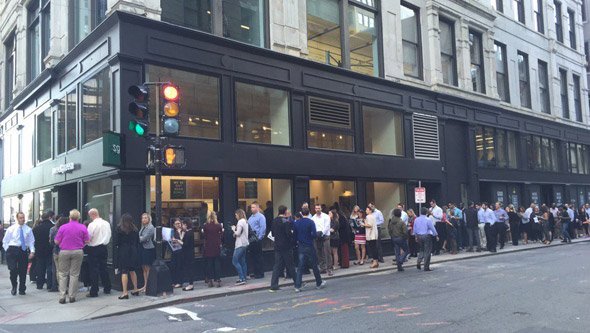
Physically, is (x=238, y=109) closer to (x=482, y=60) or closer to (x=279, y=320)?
(x=279, y=320)

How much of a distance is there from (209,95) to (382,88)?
804 cm

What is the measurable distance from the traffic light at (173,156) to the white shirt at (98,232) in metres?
2.32

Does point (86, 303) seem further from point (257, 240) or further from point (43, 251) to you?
point (257, 240)

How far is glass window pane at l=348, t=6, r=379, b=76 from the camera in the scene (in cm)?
1923

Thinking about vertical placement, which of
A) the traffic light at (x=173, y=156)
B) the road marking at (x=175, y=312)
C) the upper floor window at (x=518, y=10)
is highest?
the upper floor window at (x=518, y=10)

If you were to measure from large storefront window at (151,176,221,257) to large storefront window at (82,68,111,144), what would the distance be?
2266mm

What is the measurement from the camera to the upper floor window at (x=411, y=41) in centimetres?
2142

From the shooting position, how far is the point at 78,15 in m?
16.1

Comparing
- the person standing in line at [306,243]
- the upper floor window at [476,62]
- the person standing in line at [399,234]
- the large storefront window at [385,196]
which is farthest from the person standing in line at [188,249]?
the upper floor window at [476,62]

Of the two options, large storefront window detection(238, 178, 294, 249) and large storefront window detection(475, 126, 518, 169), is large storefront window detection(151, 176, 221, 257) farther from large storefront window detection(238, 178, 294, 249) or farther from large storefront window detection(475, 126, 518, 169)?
large storefront window detection(475, 126, 518, 169)

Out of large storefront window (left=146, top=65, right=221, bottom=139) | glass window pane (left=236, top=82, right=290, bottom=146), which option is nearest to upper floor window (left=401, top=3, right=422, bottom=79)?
glass window pane (left=236, top=82, right=290, bottom=146)

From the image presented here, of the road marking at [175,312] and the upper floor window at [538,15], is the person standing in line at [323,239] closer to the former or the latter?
the road marking at [175,312]

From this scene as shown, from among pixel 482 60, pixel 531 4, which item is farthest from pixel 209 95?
pixel 531 4

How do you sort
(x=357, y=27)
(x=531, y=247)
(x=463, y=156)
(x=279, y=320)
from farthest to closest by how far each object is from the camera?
(x=463, y=156)
(x=531, y=247)
(x=357, y=27)
(x=279, y=320)
